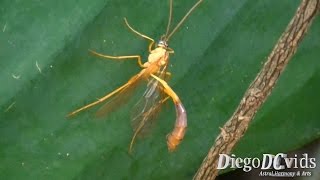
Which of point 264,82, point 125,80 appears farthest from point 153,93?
point 264,82

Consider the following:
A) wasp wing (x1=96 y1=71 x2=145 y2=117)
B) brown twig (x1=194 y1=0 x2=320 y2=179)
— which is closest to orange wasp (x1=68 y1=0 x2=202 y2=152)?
wasp wing (x1=96 y1=71 x2=145 y2=117)

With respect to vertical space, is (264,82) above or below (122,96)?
above

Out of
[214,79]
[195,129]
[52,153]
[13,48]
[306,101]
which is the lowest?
[52,153]

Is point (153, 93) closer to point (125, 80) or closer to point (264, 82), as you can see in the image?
point (125, 80)

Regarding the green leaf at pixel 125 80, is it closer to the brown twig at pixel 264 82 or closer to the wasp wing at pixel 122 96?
the wasp wing at pixel 122 96

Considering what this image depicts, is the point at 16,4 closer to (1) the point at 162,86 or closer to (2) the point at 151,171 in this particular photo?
(1) the point at 162,86

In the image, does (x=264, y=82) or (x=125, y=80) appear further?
(x=125, y=80)

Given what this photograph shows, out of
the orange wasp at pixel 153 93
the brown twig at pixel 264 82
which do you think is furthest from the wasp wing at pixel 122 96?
the brown twig at pixel 264 82

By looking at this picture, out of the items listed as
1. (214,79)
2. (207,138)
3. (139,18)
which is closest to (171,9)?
(139,18)
